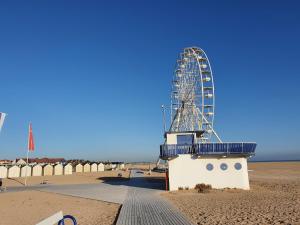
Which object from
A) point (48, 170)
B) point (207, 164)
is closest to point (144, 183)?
point (207, 164)

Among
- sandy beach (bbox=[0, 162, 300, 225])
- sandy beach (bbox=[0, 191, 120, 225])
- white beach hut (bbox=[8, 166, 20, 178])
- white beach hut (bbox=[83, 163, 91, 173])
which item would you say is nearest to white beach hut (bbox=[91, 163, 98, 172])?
white beach hut (bbox=[83, 163, 91, 173])

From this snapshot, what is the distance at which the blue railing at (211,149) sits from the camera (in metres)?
24.6

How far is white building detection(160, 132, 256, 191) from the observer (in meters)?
24.6

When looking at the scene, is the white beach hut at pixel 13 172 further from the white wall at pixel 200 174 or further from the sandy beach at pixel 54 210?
the white wall at pixel 200 174

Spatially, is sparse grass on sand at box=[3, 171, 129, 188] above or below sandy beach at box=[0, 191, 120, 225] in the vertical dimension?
below

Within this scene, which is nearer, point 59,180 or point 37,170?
point 59,180

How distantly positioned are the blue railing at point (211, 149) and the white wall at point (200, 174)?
0.51m

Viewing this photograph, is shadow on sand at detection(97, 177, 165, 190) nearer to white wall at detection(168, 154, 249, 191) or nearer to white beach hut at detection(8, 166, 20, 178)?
white wall at detection(168, 154, 249, 191)

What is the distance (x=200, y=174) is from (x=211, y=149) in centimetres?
212

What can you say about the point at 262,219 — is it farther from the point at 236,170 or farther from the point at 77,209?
the point at 236,170

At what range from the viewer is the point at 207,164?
24.9m

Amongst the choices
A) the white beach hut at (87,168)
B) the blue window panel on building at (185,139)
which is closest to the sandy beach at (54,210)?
the blue window panel on building at (185,139)

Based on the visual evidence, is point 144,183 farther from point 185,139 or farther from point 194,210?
point 194,210

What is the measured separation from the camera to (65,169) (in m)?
58.3
